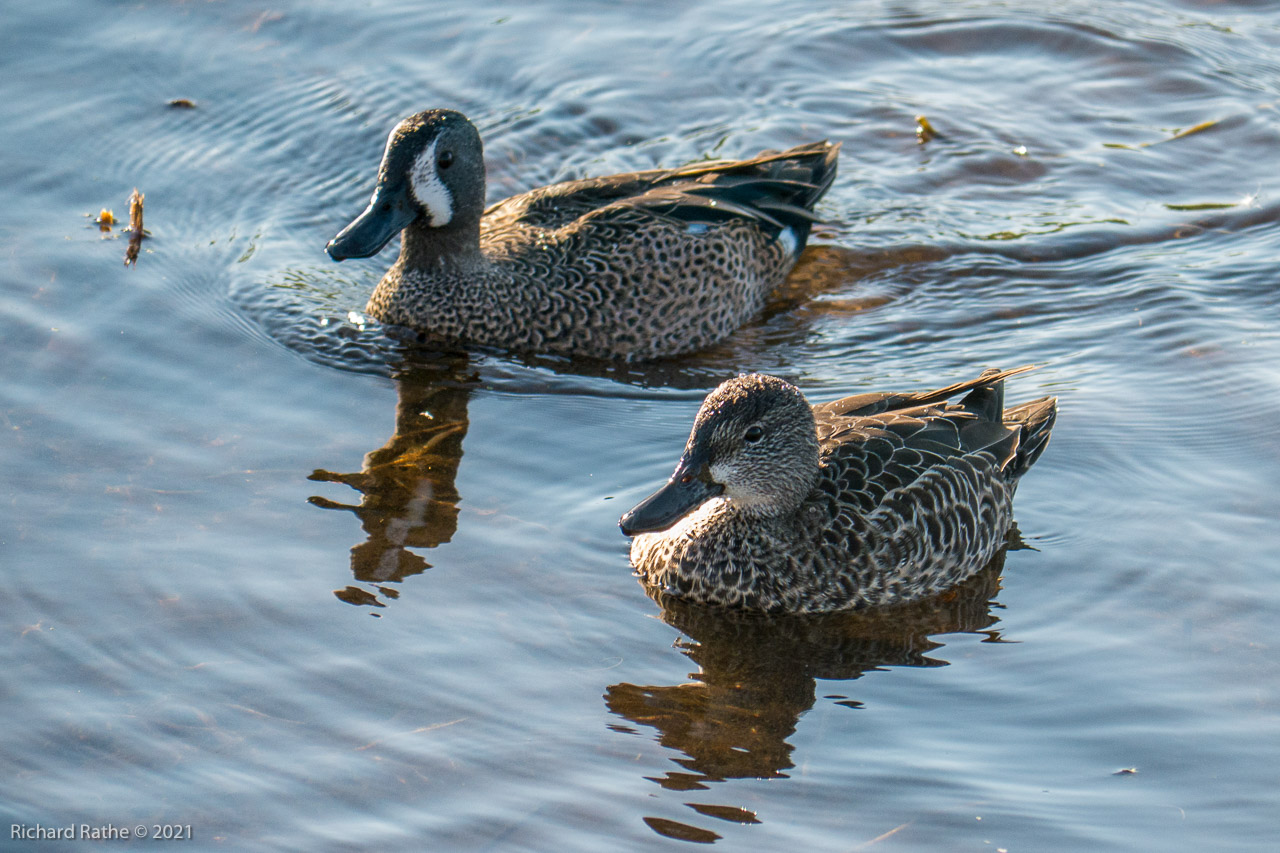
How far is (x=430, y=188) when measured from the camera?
855cm

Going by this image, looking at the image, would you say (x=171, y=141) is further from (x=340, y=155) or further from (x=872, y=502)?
(x=872, y=502)

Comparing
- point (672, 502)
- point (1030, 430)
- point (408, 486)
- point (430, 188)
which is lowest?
point (408, 486)

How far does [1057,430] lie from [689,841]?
342 centimetres

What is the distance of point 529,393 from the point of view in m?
8.00

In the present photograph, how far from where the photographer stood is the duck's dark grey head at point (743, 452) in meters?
6.04

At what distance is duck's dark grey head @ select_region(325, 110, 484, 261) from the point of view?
8.45 meters

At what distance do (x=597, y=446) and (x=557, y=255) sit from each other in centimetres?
172

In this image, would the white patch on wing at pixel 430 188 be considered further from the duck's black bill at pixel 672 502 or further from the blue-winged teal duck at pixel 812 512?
the duck's black bill at pixel 672 502

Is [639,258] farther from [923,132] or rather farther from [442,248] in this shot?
[923,132]

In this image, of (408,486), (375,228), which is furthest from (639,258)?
(408,486)

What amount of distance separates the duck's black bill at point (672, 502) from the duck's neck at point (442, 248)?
121 inches

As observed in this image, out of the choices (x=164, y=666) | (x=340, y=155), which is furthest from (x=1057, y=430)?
(x=340, y=155)

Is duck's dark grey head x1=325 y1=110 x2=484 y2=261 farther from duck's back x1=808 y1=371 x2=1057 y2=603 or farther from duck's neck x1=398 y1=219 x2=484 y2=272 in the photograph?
duck's back x1=808 y1=371 x2=1057 y2=603

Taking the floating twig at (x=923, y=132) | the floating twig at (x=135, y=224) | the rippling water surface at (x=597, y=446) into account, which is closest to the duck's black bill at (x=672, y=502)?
the rippling water surface at (x=597, y=446)
